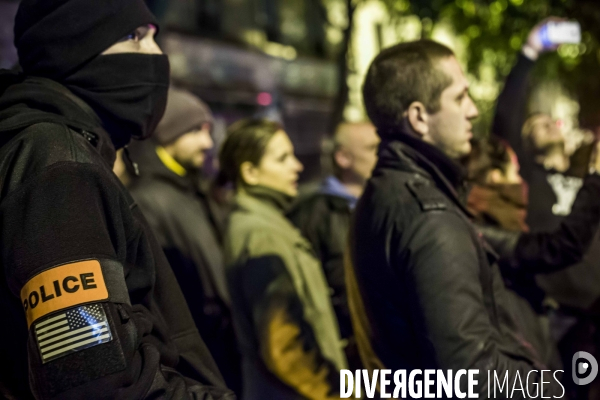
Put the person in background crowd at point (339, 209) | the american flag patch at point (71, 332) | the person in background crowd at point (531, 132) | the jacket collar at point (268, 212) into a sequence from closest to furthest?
the american flag patch at point (71, 332), the jacket collar at point (268, 212), the person in background crowd at point (339, 209), the person in background crowd at point (531, 132)

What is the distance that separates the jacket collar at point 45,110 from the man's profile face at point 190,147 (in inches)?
117

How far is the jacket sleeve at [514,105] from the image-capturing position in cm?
543

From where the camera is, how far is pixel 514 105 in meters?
5.46

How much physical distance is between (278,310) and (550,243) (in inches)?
53.1

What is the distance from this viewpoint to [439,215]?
8.31ft

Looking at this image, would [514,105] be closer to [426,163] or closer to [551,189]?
[551,189]

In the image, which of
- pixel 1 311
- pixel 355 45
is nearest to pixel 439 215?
pixel 1 311

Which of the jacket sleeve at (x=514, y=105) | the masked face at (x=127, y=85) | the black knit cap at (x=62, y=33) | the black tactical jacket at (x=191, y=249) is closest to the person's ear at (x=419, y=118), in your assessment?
the masked face at (x=127, y=85)

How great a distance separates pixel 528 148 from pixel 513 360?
11.1 ft

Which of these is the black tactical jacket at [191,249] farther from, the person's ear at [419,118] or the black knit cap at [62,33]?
the black knit cap at [62,33]

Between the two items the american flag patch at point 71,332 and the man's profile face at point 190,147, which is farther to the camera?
the man's profile face at point 190,147

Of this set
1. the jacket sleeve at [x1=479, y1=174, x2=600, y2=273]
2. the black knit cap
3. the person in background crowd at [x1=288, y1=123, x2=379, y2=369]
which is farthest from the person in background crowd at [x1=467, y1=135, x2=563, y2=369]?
the black knit cap

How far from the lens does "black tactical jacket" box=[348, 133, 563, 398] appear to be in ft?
7.88

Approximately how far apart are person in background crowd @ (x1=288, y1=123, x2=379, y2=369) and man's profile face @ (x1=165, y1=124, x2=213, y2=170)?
0.84 meters
